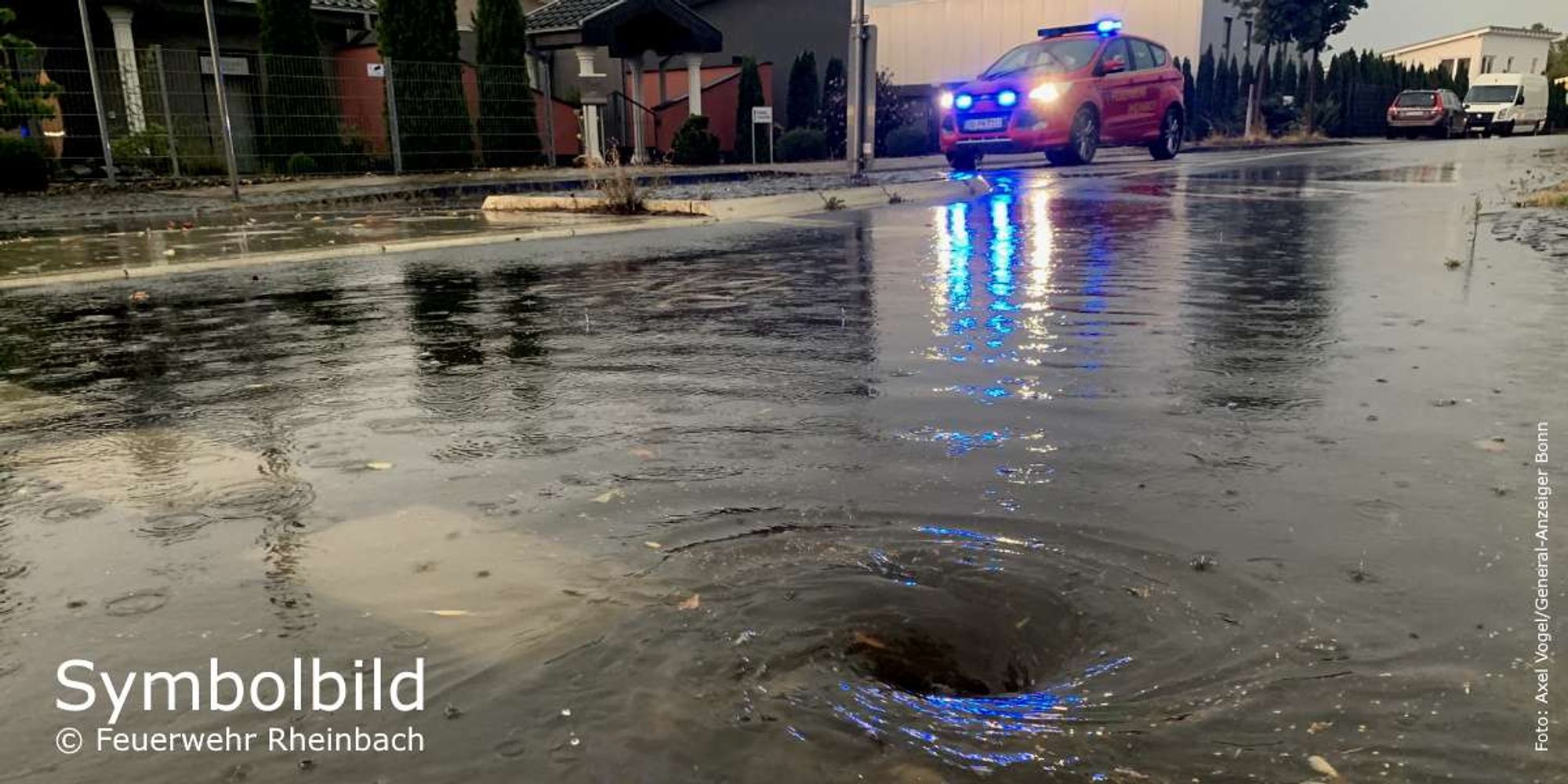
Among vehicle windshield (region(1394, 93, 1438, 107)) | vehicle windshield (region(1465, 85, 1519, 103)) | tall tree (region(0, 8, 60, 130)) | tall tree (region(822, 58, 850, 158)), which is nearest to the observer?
tall tree (region(0, 8, 60, 130))

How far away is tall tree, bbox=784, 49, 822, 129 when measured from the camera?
1142 inches

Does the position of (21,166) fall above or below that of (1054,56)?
below

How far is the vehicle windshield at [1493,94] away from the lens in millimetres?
40312

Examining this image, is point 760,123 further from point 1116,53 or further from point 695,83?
point 1116,53

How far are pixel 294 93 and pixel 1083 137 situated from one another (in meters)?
14.1

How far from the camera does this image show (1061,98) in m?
17.6

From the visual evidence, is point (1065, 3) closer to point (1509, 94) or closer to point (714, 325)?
point (1509, 94)

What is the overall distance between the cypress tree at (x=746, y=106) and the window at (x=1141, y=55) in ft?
32.7

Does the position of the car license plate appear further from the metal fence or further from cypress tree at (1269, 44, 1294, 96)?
cypress tree at (1269, 44, 1294, 96)

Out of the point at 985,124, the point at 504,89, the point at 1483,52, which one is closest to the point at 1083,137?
the point at 985,124

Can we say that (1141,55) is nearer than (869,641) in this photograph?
No

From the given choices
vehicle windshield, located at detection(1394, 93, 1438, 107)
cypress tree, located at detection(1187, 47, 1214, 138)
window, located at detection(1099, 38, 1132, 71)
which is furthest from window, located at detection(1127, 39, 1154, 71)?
vehicle windshield, located at detection(1394, 93, 1438, 107)

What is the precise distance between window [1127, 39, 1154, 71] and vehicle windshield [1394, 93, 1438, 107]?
24886mm

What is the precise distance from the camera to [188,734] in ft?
6.48
